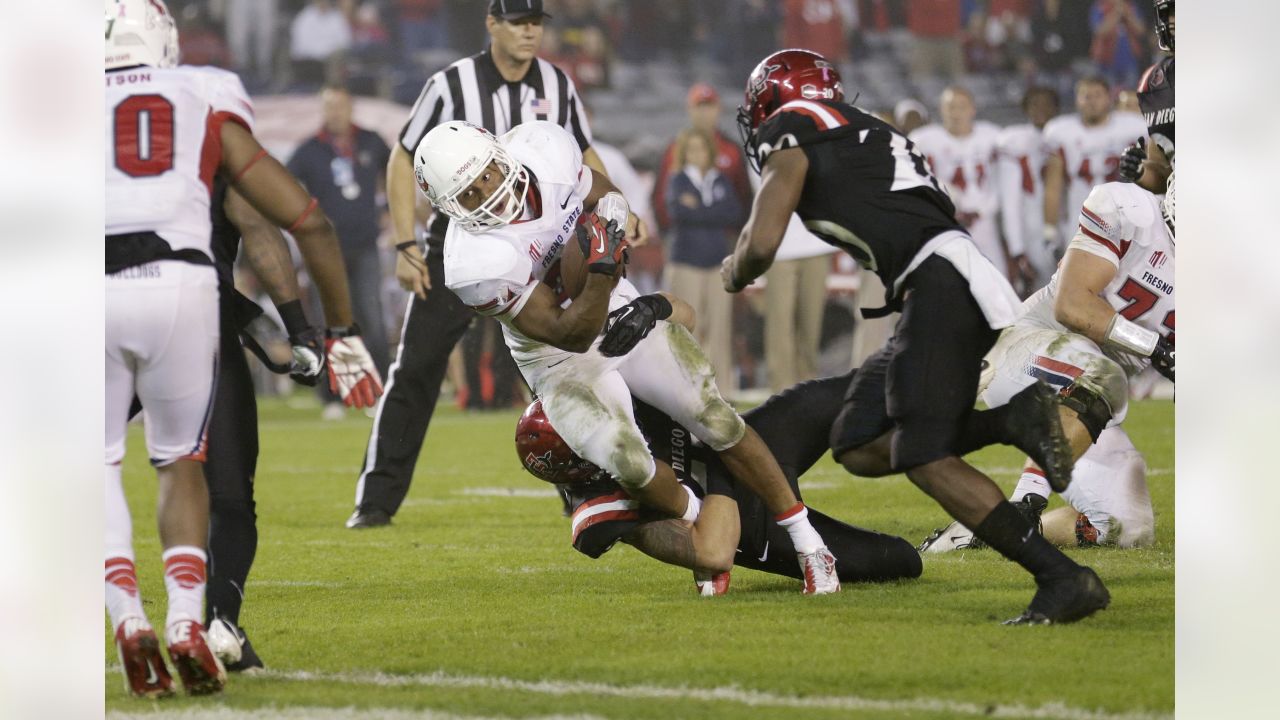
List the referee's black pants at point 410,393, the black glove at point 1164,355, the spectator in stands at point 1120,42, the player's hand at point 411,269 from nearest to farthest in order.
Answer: the black glove at point 1164,355
the player's hand at point 411,269
the referee's black pants at point 410,393
the spectator in stands at point 1120,42

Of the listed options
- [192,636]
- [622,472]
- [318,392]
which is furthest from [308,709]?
[318,392]

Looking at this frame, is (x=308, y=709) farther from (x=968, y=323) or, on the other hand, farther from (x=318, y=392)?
(x=318, y=392)

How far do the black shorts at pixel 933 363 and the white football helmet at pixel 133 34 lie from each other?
1465 mm

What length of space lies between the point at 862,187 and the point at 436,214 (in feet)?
5.95

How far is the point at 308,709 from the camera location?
2584 millimetres

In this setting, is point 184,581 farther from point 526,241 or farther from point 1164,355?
point 1164,355

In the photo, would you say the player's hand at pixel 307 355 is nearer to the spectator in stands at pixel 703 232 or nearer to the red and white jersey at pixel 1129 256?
the red and white jersey at pixel 1129 256

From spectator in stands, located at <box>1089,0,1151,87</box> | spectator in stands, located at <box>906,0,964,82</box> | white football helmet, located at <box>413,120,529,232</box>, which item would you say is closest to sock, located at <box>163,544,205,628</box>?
white football helmet, located at <box>413,120,529,232</box>

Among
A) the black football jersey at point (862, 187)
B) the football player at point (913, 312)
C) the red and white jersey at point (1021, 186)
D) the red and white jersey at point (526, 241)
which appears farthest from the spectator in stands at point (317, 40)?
the black football jersey at point (862, 187)

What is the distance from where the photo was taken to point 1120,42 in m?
9.52

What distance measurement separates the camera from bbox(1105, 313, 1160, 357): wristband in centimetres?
360

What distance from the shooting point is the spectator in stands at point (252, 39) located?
32.6 ft
